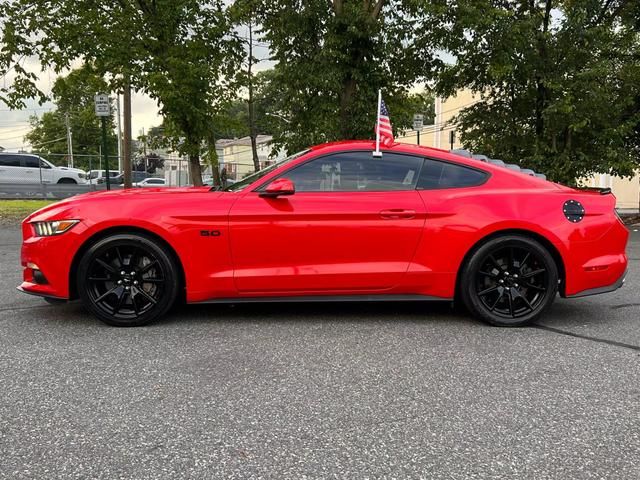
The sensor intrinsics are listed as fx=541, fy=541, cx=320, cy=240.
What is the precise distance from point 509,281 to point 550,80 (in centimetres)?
945

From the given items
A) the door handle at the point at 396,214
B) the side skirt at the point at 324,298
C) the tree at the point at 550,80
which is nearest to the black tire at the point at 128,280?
the side skirt at the point at 324,298

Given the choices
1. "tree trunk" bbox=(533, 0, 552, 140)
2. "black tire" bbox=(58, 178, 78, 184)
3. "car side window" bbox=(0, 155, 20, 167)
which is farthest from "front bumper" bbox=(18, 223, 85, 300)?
"black tire" bbox=(58, 178, 78, 184)

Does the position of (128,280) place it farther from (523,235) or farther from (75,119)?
(75,119)

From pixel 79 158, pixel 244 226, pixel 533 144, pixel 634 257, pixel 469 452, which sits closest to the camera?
pixel 469 452

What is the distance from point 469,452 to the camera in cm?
242

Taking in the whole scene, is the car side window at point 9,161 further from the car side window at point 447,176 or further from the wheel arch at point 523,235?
the wheel arch at point 523,235

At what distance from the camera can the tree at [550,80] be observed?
1180 cm

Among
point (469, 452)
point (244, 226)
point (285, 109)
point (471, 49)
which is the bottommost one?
point (469, 452)

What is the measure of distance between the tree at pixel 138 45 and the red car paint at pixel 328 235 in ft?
24.1

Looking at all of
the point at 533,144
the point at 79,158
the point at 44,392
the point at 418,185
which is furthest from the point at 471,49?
the point at 79,158

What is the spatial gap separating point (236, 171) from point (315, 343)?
105ft

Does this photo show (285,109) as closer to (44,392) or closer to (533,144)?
(533,144)

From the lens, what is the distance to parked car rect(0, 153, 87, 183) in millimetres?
24344

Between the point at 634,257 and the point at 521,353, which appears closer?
the point at 521,353
